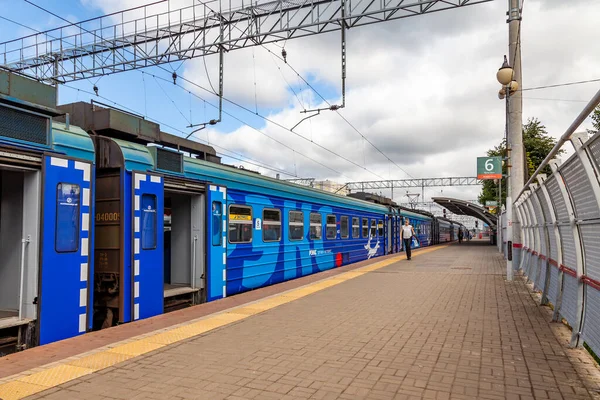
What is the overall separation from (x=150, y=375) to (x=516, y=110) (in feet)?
41.3

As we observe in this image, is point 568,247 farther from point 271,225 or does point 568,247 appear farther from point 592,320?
point 271,225

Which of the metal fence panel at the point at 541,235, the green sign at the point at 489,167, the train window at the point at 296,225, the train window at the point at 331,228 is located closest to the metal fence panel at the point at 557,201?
the metal fence panel at the point at 541,235

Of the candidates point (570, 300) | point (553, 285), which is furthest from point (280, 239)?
point (570, 300)

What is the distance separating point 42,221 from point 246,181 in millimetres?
4900

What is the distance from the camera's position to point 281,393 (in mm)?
3863

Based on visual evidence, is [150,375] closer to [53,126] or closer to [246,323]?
[246,323]

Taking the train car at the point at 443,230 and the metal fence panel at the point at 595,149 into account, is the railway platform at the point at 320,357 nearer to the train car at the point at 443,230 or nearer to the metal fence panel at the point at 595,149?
the metal fence panel at the point at 595,149

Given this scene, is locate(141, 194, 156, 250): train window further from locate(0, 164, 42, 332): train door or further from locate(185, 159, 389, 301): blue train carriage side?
locate(0, 164, 42, 332): train door

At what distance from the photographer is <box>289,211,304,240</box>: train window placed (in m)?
11.9

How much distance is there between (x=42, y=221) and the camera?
5.32 meters

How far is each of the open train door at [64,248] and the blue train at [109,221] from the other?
1cm

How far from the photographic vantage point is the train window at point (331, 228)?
1438 centimetres

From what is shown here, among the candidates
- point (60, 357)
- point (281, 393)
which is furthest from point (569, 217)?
point (60, 357)

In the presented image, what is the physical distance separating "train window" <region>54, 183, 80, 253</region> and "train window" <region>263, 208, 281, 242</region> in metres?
5.11
